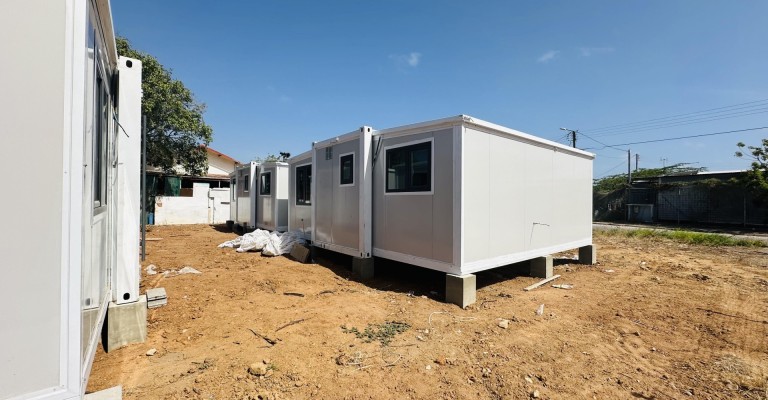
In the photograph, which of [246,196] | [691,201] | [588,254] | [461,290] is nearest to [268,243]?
[246,196]

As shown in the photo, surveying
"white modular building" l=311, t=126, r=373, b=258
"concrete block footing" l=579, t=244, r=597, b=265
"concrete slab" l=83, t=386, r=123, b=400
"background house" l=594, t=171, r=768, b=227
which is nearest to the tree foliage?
"background house" l=594, t=171, r=768, b=227

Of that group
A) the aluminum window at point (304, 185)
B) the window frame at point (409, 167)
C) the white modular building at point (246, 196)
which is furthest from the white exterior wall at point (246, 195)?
the window frame at point (409, 167)

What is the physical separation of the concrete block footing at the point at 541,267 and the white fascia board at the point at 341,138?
13.0 ft

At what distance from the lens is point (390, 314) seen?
4.25 metres

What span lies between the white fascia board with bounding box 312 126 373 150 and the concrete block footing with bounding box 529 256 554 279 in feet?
13.0

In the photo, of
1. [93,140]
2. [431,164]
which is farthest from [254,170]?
[93,140]

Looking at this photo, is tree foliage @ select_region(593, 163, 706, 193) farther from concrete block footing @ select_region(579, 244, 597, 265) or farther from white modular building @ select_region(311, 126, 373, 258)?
white modular building @ select_region(311, 126, 373, 258)

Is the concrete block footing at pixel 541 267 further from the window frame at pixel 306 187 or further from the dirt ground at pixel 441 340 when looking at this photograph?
the window frame at pixel 306 187

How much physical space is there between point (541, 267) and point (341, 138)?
14.8ft

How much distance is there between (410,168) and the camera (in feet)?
17.6

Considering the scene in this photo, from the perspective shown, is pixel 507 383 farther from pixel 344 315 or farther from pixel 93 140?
pixel 93 140

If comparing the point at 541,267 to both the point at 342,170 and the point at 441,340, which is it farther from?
the point at 342,170

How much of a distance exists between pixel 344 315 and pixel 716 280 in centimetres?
681

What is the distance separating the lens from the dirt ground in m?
2.61
